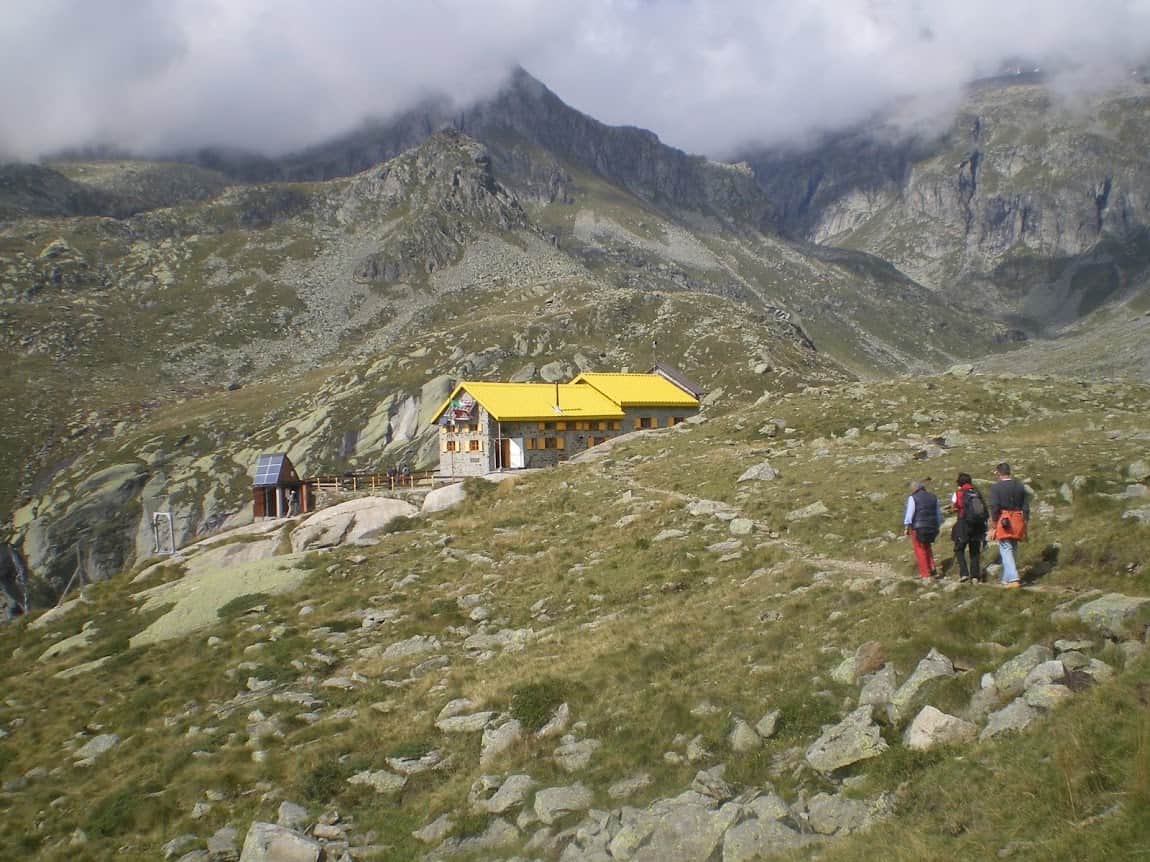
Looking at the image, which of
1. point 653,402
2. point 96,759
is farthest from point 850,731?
point 653,402

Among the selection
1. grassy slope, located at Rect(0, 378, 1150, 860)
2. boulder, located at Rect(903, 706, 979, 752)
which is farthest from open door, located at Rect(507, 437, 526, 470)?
boulder, located at Rect(903, 706, 979, 752)

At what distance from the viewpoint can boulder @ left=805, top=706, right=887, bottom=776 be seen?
10.6 m

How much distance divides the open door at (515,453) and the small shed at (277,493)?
1546cm

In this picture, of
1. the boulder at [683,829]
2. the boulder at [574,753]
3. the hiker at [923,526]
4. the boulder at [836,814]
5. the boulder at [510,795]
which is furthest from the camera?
the hiker at [923,526]

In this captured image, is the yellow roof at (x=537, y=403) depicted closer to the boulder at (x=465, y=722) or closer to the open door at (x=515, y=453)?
the open door at (x=515, y=453)

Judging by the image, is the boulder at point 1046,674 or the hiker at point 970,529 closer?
the boulder at point 1046,674

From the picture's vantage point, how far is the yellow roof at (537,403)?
60.9 metres

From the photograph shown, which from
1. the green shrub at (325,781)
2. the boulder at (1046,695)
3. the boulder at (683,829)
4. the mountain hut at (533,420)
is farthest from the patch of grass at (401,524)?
the boulder at (1046,695)

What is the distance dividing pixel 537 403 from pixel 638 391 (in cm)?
1046

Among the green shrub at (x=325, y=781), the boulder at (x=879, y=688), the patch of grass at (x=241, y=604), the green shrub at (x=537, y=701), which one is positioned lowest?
the green shrub at (x=325, y=781)

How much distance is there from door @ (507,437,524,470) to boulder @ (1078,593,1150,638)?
50.2 m

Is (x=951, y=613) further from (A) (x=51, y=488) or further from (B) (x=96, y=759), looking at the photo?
(A) (x=51, y=488)

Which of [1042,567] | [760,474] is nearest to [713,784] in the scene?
[1042,567]

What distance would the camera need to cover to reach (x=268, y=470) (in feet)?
194
